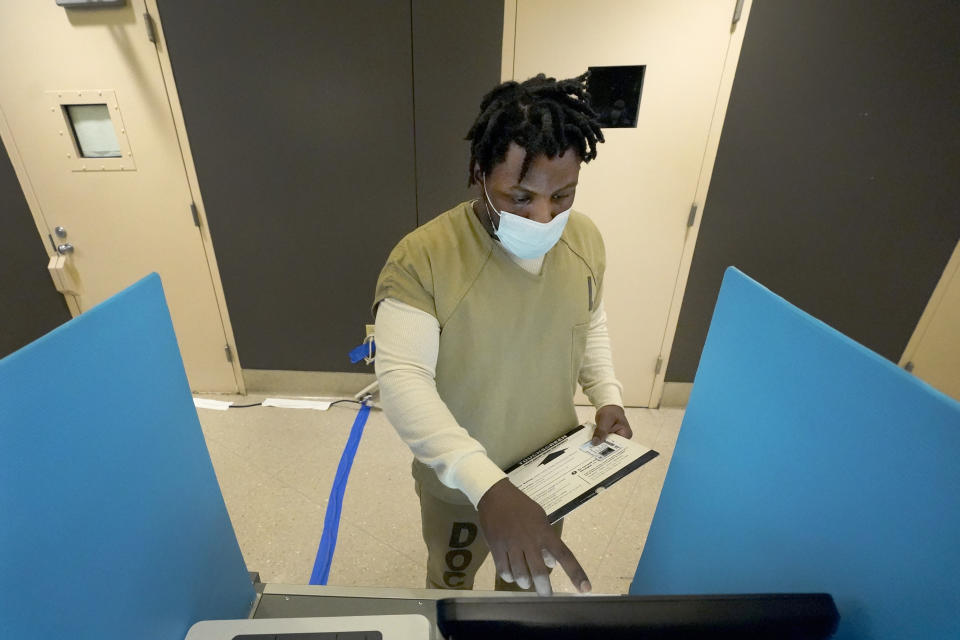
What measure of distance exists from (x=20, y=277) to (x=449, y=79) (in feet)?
8.10

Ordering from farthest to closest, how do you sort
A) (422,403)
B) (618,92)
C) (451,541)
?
(618,92) → (451,541) → (422,403)

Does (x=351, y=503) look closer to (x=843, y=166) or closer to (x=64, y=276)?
(x=64, y=276)

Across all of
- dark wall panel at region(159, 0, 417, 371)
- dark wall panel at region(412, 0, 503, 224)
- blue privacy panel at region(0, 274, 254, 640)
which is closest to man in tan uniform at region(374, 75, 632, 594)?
blue privacy panel at region(0, 274, 254, 640)

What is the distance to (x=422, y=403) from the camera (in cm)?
65

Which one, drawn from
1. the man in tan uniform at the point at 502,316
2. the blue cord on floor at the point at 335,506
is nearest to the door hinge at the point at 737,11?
the man in tan uniform at the point at 502,316

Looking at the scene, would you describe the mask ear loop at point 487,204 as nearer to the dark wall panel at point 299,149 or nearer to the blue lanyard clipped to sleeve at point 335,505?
the blue lanyard clipped to sleeve at point 335,505

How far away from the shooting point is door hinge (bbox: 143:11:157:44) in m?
1.77

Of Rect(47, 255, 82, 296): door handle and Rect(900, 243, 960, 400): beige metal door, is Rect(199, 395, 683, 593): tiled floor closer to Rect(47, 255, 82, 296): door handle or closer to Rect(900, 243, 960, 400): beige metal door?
Rect(47, 255, 82, 296): door handle

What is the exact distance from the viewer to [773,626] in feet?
1.17

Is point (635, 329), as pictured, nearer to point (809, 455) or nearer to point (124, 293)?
point (809, 455)

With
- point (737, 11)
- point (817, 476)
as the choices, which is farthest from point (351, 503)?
point (737, 11)

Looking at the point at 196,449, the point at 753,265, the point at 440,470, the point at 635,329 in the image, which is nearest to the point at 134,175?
the point at 196,449

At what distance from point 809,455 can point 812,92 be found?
6.91ft

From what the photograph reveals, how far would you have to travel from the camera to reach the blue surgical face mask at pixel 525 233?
712 millimetres
